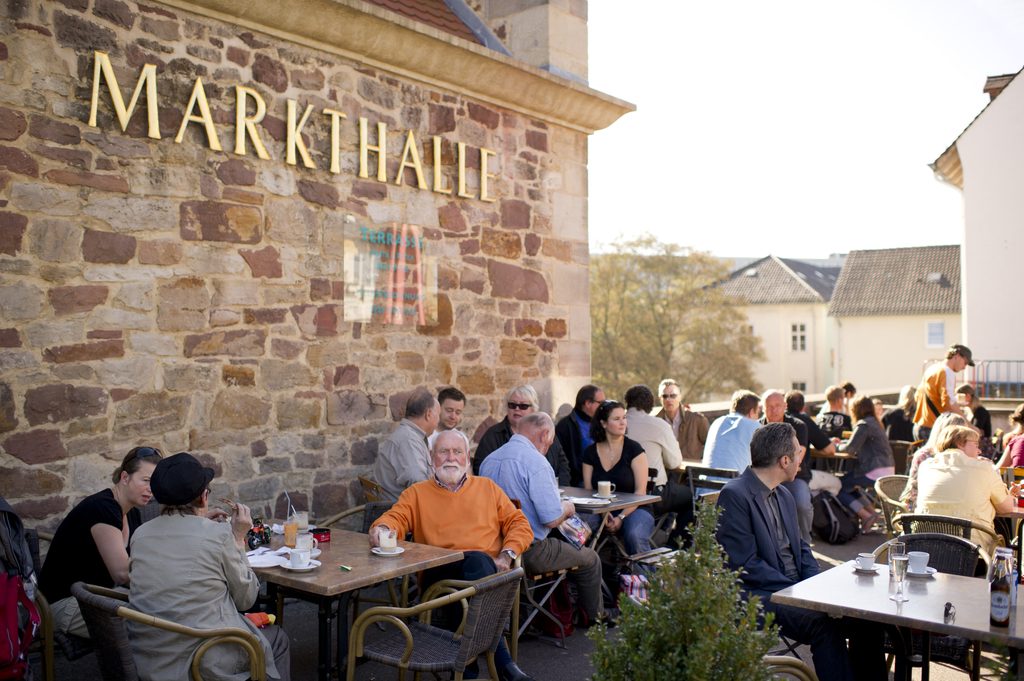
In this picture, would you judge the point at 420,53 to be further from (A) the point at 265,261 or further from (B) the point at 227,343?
(B) the point at 227,343

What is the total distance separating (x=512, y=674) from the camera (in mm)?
4613

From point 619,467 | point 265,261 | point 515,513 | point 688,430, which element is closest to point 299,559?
point 515,513

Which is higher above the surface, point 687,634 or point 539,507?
point 687,634

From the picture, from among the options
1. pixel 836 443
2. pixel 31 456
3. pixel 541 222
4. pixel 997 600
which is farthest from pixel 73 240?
pixel 836 443

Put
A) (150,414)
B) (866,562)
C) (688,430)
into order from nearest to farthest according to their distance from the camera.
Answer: (866,562), (150,414), (688,430)

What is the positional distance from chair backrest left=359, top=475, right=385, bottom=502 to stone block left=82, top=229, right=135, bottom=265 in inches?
85.1

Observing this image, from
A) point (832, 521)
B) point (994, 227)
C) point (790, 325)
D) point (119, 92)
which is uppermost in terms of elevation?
point (994, 227)

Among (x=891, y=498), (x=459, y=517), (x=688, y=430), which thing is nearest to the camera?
(x=459, y=517)

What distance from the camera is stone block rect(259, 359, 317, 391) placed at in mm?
6535

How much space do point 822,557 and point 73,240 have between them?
647 cm

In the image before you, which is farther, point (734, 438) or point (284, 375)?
point (734, 438)

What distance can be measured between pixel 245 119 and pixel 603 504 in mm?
3596

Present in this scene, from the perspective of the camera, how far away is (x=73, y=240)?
18.2 feet

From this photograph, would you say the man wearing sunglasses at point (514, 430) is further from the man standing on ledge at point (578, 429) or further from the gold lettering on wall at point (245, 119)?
the gold lettering on wall at point (245, 119)
